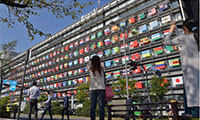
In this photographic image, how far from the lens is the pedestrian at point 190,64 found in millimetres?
2102

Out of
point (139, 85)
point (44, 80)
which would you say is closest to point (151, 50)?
point (139, 85)

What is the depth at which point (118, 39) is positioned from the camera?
115 ft

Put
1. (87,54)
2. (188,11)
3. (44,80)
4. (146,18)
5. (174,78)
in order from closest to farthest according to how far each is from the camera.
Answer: (188,11), (174,78), (146,18), (87,54), (44,80)

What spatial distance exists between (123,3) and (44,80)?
122 ft

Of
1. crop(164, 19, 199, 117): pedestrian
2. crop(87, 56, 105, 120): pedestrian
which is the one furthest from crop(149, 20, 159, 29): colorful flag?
crop(164, 19, 199, 117): pedestrian

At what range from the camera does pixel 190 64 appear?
7.24 feet

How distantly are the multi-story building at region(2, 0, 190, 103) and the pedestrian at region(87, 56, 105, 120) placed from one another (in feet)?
54.2

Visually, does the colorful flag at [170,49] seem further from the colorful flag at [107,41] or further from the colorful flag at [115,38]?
the colorful flag at [107,41]

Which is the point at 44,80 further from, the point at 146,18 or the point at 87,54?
the point at 146,18

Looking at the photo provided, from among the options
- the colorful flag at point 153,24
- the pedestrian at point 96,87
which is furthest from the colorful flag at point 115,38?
the pedestrian at point 96,87

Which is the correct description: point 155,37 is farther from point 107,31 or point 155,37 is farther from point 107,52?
point 107,31

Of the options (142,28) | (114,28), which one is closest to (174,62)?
(142,28)

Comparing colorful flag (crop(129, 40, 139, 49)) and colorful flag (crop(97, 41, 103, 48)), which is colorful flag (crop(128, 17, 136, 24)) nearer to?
colorful flag (crop(129, 40, 139, 49))

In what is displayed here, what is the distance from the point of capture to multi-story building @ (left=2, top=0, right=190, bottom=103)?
2833cm
